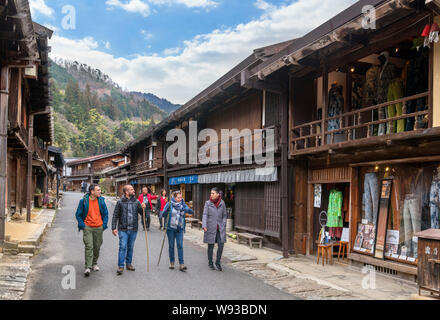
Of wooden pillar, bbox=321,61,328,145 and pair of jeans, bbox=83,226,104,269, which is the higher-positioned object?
wooden pillar, bbox=321,61,328,145

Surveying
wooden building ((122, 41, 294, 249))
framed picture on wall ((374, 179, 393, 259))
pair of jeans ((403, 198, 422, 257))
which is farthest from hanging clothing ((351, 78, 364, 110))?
pair of jeans ((403, 198, 422, 257))

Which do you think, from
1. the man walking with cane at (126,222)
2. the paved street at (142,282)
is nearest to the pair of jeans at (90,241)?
the paved street at (142,282)

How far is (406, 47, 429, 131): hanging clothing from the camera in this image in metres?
7.98

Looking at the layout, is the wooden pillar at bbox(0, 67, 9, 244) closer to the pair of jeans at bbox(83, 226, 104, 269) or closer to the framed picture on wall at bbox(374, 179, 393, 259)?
the pair of jeans at bbox(83, 226, 104, 269)

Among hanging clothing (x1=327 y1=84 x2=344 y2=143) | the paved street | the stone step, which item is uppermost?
hanging clothing (x1=327 y1=84 x2=344 y2=143)

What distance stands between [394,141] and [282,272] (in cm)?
402

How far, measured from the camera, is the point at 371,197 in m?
9.35

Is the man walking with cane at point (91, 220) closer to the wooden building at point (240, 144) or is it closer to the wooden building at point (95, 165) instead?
the wooden building at point (240, 144)

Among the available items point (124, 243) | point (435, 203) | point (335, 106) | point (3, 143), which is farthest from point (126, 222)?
point (335, 106)

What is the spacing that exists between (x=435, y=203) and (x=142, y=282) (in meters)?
6.14

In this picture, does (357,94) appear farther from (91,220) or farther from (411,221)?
(91,220)

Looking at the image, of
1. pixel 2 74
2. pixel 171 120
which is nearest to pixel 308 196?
pixel 2 74

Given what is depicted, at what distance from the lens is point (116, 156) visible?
67.7m

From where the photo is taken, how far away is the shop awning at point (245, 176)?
12312 mm
